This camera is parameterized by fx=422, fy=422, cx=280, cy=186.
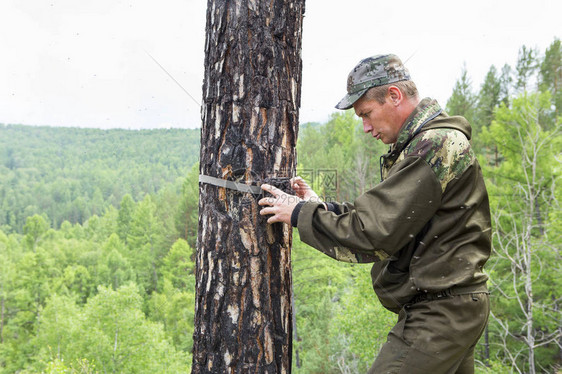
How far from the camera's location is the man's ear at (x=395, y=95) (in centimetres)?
229

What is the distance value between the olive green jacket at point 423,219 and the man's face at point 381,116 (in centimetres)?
17

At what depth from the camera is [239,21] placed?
7.35 ft

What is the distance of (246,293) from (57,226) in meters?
93.2

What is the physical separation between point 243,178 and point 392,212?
0.80m

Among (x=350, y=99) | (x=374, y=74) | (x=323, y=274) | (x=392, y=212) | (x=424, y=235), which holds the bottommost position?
(x=323, y=274)

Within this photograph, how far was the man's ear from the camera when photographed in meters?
2.29

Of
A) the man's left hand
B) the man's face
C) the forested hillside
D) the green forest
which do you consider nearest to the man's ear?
the man's face

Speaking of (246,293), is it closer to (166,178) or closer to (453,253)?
(453,253)

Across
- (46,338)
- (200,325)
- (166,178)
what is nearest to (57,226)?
(166,178)

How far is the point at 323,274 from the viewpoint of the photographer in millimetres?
21141

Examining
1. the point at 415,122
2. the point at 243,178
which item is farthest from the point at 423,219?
the point at 243,178

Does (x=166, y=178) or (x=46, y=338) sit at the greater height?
(x=166, y=178)

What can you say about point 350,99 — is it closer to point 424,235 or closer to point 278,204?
point 278,204

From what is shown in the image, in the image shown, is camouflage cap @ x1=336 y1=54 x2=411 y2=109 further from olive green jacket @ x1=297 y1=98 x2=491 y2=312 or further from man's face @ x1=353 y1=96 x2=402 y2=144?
olive green jacket @ x1=297 y1=98 x2=491 y2=312
